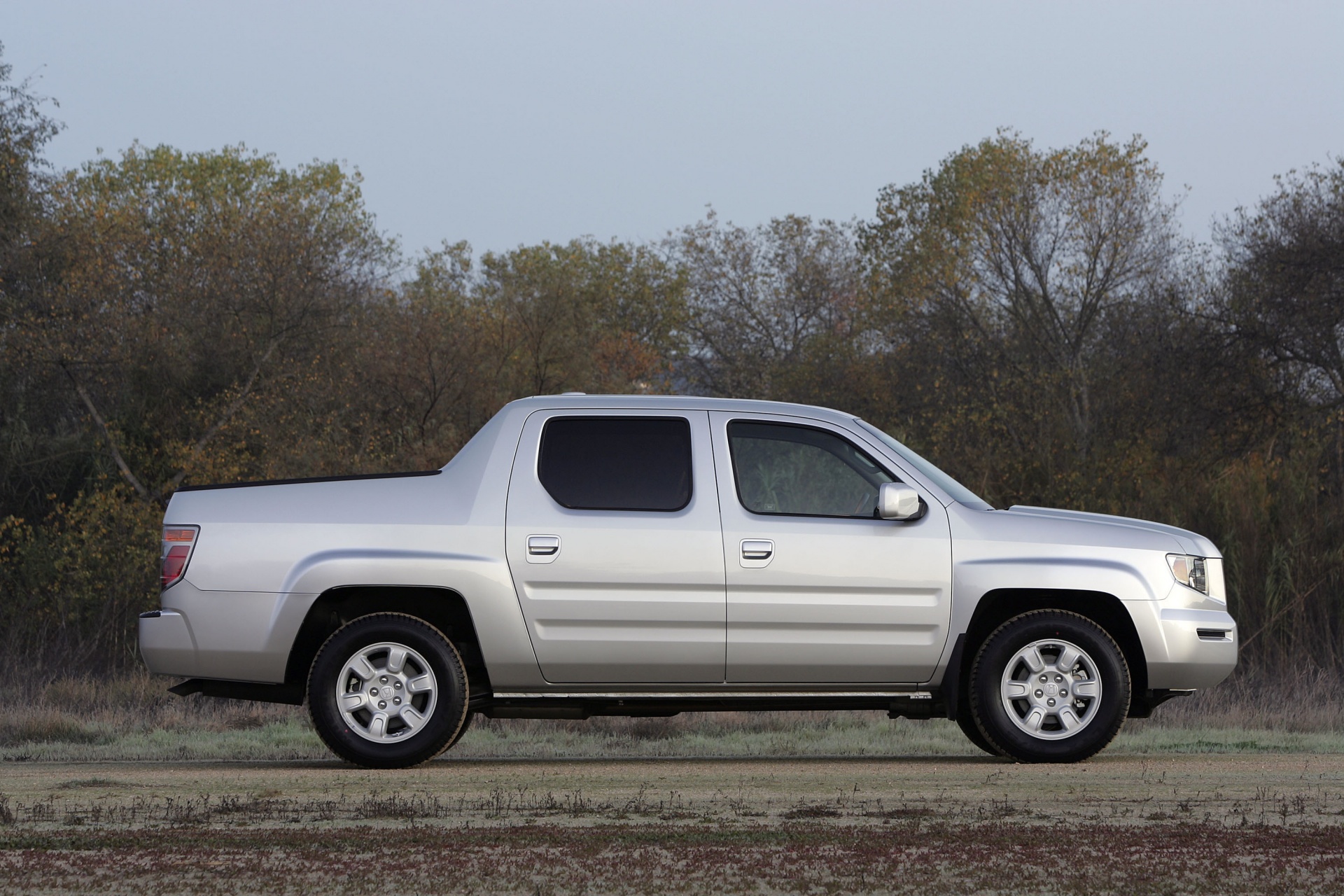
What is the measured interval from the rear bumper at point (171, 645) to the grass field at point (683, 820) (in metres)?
0.56

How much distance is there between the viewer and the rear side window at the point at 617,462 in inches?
335

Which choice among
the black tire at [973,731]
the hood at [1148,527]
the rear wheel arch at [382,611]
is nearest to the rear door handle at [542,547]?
the rear wheel arch at [382,611]

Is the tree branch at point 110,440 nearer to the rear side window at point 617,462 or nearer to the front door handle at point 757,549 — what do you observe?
the rear side window at point 617,462

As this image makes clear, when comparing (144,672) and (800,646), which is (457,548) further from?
(144,672)

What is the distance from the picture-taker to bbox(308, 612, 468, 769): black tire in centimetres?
826

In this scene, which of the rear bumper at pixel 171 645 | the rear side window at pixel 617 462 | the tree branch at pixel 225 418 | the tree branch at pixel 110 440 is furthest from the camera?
the tree branch at pixel 110 440

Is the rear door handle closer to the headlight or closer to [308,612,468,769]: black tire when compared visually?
[308,612,468,769]: black tire

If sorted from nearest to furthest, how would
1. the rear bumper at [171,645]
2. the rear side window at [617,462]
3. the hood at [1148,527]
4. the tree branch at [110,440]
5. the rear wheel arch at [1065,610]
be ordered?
the rear bumper at [171,645] → the rear side window at [617,462] → the rear wheel arch at [1065,610] → the hood at [1148,527] → the tree branch at [110,440]

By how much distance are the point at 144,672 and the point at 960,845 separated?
38.2 feet

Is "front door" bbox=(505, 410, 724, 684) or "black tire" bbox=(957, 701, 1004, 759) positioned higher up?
"front door" bbox=(505, 410, 724, 684)

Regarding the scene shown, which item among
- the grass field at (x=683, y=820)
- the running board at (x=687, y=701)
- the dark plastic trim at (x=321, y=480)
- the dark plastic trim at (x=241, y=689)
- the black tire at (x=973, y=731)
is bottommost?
the grass field at (x=683, y=820)

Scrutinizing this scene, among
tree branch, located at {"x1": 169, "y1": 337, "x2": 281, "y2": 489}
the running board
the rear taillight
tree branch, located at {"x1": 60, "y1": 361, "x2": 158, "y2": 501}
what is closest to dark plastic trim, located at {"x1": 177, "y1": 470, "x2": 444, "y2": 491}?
the rear taillight

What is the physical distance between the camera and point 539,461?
8578mm

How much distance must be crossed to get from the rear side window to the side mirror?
101 cm
